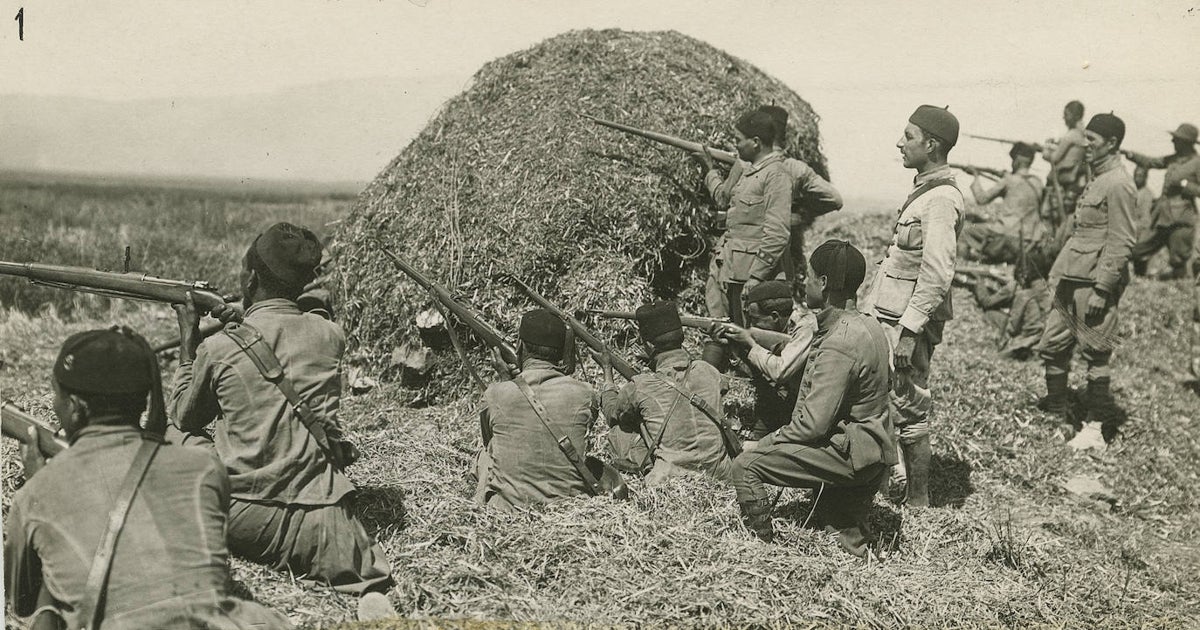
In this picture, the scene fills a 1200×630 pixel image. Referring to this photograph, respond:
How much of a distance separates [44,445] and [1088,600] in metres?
5.12

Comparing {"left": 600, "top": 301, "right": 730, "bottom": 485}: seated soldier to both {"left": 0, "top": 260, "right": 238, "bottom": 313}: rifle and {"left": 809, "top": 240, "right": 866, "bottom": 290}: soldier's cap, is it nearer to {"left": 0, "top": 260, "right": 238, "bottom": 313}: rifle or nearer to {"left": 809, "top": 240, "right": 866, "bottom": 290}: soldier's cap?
{"left": 809, "top": 240, "right": 866, "bottom": 290}: soldier's cap

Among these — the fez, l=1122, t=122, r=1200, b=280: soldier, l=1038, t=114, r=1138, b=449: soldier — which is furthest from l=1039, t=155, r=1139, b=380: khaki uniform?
the fez

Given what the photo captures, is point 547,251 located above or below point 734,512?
above

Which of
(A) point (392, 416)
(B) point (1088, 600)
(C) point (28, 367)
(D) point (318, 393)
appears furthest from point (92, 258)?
(B) point (1088, 600)

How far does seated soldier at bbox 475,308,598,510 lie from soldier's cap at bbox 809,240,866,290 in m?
1.48

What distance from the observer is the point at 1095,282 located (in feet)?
26.2

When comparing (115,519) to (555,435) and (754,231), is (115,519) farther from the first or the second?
(754,231)

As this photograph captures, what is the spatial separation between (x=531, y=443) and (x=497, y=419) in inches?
9.1

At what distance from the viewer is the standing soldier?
5688 millimetres

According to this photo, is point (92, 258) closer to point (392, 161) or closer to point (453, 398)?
point (392, 161)

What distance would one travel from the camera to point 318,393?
13.8 ft

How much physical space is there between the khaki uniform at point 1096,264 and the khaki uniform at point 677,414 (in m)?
3.99

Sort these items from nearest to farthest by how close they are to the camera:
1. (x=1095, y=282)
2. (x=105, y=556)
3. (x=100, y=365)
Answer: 1. (x=105, y=556)
2. (x=100, y=365)
3. (x=1095, y=282)

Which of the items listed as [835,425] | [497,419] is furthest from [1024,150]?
[497,419]
